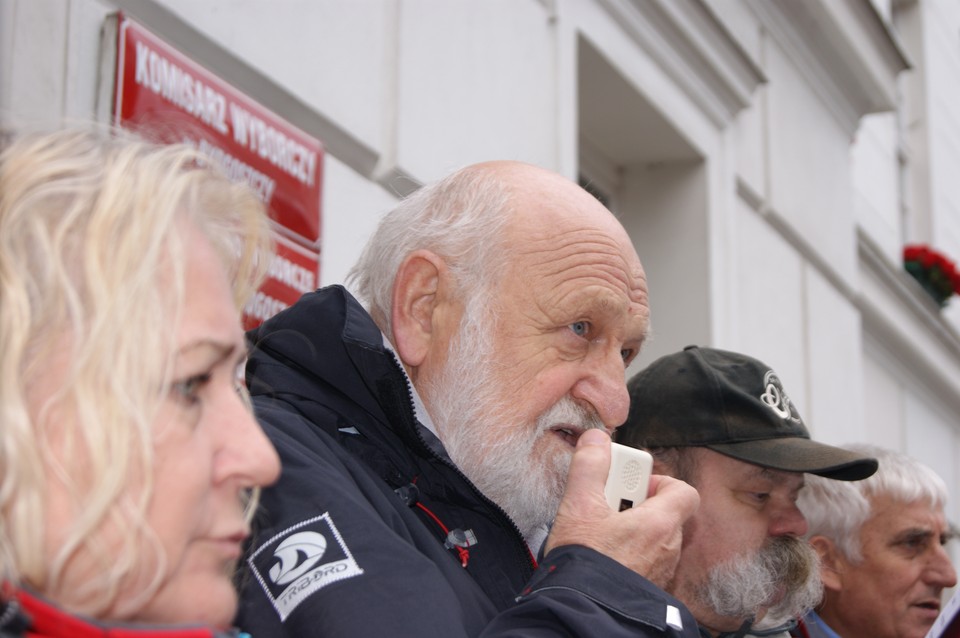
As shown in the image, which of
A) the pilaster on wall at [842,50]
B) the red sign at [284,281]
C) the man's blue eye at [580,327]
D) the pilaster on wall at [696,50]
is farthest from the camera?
the pilaster on wall at [842,50]

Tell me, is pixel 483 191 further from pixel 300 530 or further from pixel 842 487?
pixel 842 487

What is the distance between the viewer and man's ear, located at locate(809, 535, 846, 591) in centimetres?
398

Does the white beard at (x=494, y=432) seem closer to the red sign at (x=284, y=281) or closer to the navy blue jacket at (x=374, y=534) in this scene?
the navy blue jacket at (x=374, y=534)

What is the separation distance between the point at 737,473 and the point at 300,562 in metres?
1.51

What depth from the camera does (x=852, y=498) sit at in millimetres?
4035

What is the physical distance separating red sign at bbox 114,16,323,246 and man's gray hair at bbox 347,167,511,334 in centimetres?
44

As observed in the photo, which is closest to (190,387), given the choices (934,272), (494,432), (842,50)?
(494,432)

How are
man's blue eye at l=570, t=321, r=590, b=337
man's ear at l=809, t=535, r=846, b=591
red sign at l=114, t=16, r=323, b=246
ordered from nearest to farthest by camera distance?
1. man's blue eye at l=570, t=321, r=590, b=337
2. red sign at l=114, t=16, r=323, b=246
3. man's ear at l=809, t=535, r=846, b=591

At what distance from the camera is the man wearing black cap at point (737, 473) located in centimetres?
305

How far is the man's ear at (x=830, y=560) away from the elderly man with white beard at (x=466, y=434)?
1.49m

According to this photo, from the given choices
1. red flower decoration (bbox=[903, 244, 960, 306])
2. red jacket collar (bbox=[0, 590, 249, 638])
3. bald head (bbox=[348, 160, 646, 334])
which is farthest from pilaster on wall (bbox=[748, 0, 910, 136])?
Result: red jacket collar (bbox=[0, 590, 249, 638])

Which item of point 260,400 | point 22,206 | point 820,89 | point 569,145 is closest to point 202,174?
point 22,206

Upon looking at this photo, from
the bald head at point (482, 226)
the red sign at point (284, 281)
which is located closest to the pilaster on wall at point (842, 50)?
the red sign at point (284, 281)

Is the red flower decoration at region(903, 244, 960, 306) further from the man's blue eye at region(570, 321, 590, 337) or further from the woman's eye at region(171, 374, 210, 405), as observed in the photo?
the woman's eye at region(171, 374, 210, 405)
